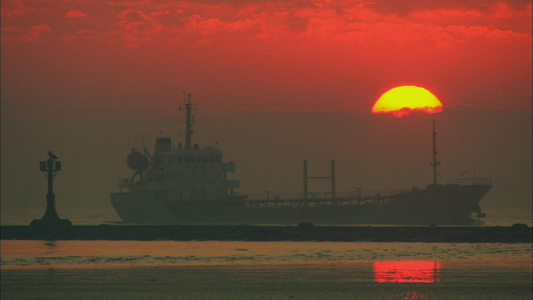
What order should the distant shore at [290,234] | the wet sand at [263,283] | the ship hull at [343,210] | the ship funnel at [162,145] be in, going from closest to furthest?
the wet sand at [263,283]
the distant shore at [290,234]
the ship hull at [343,210]
the ship funnel at [162,145]

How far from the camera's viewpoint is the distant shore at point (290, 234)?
52.6m

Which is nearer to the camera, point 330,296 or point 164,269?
point 330,296

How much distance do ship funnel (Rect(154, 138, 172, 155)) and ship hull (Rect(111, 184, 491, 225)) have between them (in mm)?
6561

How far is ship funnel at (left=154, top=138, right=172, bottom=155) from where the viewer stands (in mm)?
100488

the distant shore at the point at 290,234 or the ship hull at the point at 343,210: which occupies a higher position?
the ship hull at the point at 343,210

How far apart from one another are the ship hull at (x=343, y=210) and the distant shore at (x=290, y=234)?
29.7m

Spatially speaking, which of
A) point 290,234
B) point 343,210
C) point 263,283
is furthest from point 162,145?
point 263,283

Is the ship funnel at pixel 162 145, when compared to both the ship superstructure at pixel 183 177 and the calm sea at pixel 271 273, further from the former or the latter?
the calm sea at pixel 271 273

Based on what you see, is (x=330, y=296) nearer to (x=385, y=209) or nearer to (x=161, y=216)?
(x=385, y=209)

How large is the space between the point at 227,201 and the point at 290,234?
37627 mm

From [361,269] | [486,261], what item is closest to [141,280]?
[361,269]

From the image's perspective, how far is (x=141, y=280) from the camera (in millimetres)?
26844

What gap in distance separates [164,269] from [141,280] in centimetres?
434

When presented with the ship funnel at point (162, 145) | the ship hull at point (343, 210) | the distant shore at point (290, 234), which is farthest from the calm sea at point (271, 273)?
the ship funnel at point (162, 145)
